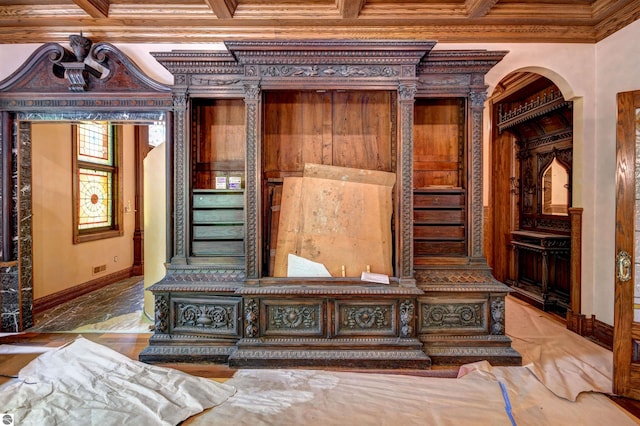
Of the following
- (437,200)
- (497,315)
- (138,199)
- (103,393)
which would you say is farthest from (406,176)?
(138,199)

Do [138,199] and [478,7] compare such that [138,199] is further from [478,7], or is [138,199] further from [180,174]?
[478,7]

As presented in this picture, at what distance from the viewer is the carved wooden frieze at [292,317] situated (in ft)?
8.98

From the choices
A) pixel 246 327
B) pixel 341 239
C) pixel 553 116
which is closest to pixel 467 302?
pixel 341 239

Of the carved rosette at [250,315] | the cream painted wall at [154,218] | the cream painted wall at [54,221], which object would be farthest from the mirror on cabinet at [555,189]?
the cream painted wall at [54,221]

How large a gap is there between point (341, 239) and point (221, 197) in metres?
1.25

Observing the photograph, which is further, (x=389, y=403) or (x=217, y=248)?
(x=217, y=248)

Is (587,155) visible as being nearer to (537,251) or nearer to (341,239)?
(537,251)

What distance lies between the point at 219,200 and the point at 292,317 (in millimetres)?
1326

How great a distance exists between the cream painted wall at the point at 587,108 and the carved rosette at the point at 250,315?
7.96ft

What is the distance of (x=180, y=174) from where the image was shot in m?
2.94

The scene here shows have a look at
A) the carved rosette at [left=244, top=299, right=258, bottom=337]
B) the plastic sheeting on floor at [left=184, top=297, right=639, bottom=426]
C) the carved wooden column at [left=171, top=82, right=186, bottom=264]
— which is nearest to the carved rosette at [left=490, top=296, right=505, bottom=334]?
the plastic sheeting on floor at [left=184, top=297, right=639, bottom=426]

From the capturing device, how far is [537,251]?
419 cm

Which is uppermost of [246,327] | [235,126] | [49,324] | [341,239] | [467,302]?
[235,126]

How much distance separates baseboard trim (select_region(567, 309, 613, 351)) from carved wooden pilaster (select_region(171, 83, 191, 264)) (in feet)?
13.2
